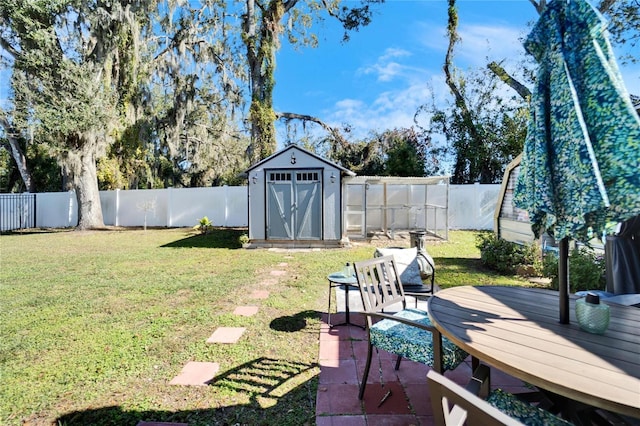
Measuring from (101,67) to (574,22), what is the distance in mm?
14115

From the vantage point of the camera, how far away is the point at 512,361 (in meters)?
1.27

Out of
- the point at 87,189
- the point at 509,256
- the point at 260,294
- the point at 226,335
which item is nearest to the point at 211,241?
the point at 260,294

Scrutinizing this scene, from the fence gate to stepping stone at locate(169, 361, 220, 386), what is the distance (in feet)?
50.9

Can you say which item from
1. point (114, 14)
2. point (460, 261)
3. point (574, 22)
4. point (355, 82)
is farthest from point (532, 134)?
point (355, 82)

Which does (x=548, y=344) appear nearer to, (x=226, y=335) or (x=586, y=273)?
(x=226, y=335)

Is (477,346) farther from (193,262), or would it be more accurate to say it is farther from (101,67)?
(101,67)

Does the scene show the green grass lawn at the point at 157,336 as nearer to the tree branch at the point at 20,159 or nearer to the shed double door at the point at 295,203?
the shed double door at the point at 295,203

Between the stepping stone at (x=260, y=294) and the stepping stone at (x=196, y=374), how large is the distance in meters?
1.73

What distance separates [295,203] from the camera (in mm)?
8609

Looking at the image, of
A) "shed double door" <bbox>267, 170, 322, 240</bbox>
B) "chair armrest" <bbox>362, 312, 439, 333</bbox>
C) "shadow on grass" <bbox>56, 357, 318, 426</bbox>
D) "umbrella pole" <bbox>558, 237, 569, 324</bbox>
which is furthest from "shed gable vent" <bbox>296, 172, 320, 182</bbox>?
"umbrella pole" <bbox>558, 237, 569, 324</bbox>

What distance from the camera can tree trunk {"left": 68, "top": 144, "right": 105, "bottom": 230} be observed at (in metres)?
11.7

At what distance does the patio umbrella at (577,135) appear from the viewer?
130cm

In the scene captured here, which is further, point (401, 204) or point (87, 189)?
point (87, 189)

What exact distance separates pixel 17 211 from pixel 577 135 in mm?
18402
